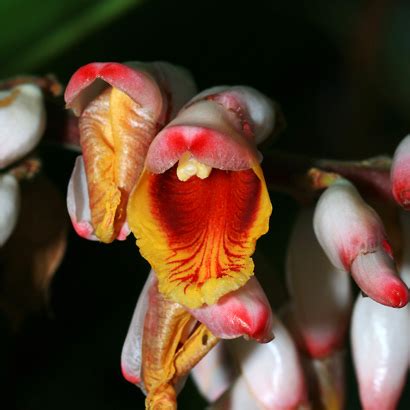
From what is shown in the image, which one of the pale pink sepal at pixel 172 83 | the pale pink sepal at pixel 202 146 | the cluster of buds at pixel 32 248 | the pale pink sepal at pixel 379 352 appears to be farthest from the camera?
the cluster of buds at pixel 32 248

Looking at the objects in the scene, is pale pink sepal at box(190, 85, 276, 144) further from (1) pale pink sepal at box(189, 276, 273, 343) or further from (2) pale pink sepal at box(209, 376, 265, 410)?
(2) pale pink sepal at box(209, 376, 265, 410)

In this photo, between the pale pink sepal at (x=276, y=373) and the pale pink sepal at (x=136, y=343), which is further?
the pale pink sepal at (x=276, y=373)

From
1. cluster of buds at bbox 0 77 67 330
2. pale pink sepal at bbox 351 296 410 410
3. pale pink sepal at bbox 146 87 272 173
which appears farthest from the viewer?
cluster of buds at bbox 0 77 67 330

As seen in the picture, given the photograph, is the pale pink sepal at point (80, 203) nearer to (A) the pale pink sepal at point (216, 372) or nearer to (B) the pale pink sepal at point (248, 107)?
(B) the pale pink sepal at point (248, 107)

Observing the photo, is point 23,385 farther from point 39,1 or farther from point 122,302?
point 39,1

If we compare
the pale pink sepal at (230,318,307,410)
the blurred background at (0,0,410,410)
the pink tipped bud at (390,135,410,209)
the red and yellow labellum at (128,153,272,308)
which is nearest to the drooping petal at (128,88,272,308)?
the red and yellow labellum at (128,153,272,308)

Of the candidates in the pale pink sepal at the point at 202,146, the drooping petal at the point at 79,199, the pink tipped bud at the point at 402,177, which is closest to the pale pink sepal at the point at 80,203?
the drooping petal at the point at 79,199

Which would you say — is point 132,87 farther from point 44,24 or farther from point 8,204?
point 44,24
